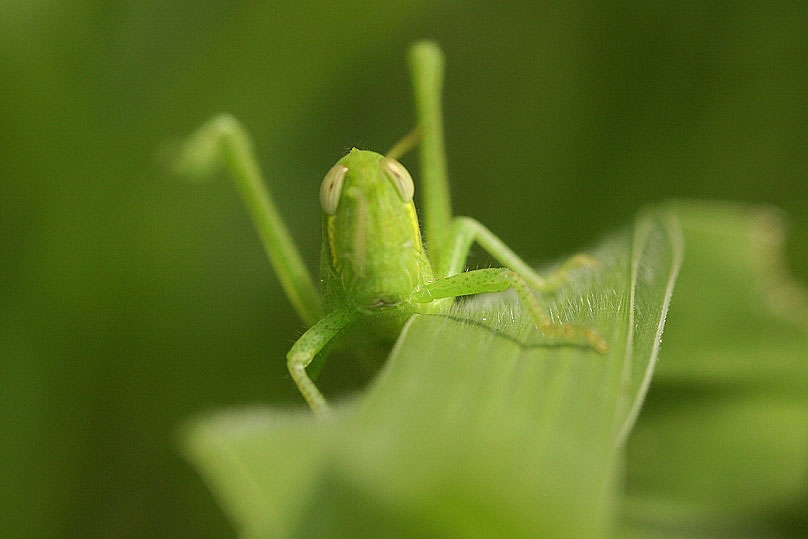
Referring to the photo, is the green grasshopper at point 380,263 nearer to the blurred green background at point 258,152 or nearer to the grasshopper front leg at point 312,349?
the grasshopper front leg at point 312,349

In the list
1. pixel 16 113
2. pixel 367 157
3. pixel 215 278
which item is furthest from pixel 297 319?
pixel 16 113

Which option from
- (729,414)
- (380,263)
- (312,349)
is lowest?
(729,414)

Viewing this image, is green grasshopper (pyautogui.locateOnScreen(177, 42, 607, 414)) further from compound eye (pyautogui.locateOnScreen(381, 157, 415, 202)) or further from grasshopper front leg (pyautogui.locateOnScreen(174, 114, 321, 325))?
grasshopper front leg (pyautogui.locateOnScreen(174, 114, 321, 325))

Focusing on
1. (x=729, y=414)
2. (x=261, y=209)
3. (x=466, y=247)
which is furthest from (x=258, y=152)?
(x=729, y=414)

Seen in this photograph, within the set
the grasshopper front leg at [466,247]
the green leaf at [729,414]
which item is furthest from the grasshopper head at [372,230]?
the green leaf at [729,414]

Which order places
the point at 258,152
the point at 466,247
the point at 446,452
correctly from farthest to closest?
1. the point at 258,152
2. the point at 466,247
3. the point at 446,452

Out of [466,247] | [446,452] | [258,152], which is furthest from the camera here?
[258,152]

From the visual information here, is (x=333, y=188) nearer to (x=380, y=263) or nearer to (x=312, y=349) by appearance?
(x=380, y=263)

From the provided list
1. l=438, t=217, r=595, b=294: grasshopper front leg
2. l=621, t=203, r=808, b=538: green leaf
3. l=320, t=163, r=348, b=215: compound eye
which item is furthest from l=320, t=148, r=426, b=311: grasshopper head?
l=621, t=203, r=808, b=538: green leaf
